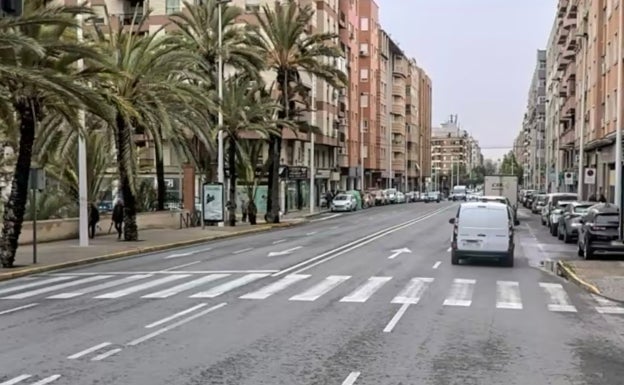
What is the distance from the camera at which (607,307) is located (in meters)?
15.2

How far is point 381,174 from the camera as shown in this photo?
121 m

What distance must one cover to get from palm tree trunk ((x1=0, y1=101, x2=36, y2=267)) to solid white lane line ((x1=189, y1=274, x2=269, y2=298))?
689 centimetres

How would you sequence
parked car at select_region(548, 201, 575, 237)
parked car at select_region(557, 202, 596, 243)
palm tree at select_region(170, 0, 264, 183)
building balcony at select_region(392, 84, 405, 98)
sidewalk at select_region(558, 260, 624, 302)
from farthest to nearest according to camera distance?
building balcony at select_region(392, 84, 405, 98)
palm tree at select_region(170, 0, 264, 183)
parked car at select_region(548, 201, 575, 237)
parked car at select_region(557, 202, 596, 243)
sidewalk at select_region(558, 260, 624, 302)

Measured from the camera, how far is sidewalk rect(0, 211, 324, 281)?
2215 cm

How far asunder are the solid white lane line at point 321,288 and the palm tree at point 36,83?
26.0 feet

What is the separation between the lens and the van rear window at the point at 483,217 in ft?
74.9

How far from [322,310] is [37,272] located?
10.4 metres

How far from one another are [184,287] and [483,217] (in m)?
9.62

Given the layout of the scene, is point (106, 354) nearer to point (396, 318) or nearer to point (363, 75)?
point (396, 318)

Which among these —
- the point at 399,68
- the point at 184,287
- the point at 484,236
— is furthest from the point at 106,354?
the point at 399,68

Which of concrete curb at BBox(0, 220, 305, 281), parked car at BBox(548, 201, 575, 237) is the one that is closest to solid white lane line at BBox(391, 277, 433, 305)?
concrete curb at BBox(0, 220, 305, 281)

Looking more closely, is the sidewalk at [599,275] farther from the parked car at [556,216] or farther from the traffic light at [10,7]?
the parked car at [556,216]

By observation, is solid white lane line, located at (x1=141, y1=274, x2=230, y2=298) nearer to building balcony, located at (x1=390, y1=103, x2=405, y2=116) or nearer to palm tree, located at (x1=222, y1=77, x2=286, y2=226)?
palm tree, located at (x1=222, y1=77, x2=286, y2=226)

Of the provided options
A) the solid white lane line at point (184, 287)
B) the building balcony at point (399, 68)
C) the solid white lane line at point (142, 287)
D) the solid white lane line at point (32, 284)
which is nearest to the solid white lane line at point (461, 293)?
the solid white lane line at point (184, 287)
